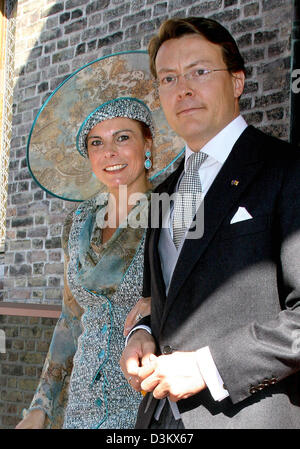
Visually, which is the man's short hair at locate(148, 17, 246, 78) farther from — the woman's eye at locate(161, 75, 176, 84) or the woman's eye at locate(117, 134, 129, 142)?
the woman's eye at locate(117, 134, 129, 142)

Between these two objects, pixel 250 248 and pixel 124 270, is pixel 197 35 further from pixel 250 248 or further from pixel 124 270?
pixel 124 270

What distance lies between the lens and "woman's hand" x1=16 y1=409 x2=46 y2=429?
2064 millimetres

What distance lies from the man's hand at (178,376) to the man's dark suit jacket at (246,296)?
0.19 ft

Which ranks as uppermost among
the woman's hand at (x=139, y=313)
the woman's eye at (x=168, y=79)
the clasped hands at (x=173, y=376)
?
the woman's eye at (x=168, y=79)

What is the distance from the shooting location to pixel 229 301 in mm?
1326

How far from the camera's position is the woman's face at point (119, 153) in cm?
217

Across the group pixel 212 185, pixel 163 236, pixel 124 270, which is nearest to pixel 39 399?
Answer: pixel 124 270

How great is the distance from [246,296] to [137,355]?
341 millimetres

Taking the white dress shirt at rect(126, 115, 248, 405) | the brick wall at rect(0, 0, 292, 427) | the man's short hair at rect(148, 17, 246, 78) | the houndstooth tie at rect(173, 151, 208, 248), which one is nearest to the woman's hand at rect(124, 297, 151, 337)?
the white dress shirt at rect(126, 115, 248, 405)

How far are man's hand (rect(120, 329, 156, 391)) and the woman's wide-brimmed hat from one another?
2.99 feet
